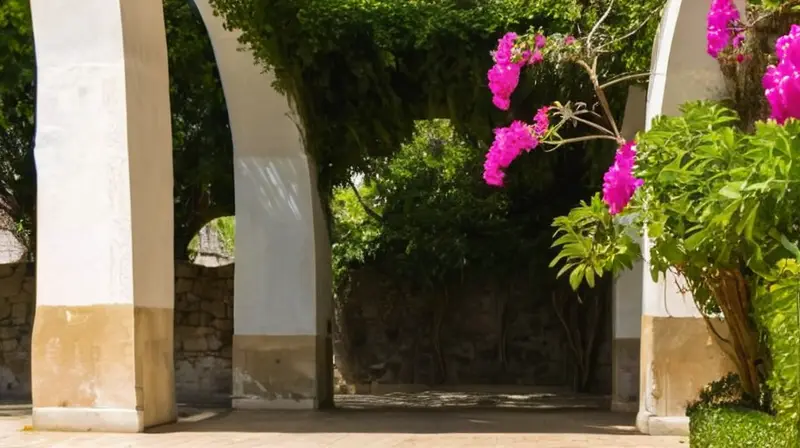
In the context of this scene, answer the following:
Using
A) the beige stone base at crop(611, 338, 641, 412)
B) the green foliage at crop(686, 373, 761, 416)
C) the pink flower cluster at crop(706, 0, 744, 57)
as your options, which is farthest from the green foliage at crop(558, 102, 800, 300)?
the beige stone base at crop(611, 338, 641, 412)

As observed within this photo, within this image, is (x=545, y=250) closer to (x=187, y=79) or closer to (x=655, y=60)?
(x=187, y=79)

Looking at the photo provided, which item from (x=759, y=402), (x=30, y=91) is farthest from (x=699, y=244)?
(x=30, y=91)

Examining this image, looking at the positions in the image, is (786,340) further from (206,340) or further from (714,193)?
(206,340)

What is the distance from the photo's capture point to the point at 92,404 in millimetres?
7094

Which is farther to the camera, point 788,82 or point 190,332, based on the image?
point 190,332

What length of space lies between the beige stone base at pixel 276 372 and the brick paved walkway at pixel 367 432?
1.19 ft

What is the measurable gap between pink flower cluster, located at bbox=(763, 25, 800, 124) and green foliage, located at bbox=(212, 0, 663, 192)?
515 centimetres

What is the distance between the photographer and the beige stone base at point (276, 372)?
34.5ft

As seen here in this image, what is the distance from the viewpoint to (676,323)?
25.6 feet

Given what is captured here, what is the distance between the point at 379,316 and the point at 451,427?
8.67 metres

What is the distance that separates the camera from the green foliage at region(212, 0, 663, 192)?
392 inches

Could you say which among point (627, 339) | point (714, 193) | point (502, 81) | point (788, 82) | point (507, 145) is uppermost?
point (502, 81)

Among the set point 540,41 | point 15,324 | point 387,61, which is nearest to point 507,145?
point 540,41

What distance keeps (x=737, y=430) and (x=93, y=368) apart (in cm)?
393
